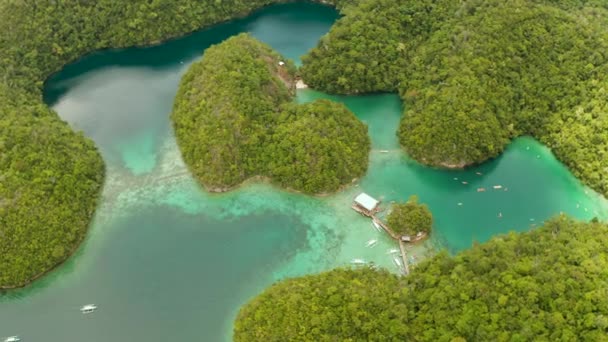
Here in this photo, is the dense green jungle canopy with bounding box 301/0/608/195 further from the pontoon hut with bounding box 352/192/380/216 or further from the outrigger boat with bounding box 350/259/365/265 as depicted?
the outrigger boat with bounding box 350/259/365/265

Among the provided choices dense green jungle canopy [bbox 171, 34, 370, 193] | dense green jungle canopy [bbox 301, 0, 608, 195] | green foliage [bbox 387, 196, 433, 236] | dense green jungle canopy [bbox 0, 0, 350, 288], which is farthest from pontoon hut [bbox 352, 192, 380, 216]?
dense green jungle canopy [bbox 0, 0, 350, 288]

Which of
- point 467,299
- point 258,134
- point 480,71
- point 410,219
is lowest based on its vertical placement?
point 410,219

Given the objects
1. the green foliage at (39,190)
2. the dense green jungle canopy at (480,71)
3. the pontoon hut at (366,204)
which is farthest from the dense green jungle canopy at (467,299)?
the green foliage at (39,190)

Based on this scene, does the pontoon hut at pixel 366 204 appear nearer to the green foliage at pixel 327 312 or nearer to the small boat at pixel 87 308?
the green foliage at pixel 327 312

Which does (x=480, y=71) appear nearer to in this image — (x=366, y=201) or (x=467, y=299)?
(x=366, y=201)

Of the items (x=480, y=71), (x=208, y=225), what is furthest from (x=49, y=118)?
(x=480, y=71)

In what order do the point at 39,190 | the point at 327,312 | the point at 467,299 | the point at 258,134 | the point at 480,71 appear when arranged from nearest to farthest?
1. the point at 467,299
2. the point at 327,312
3. the point at 39,190
4. the point at 258,134
5. the point at 480,71
